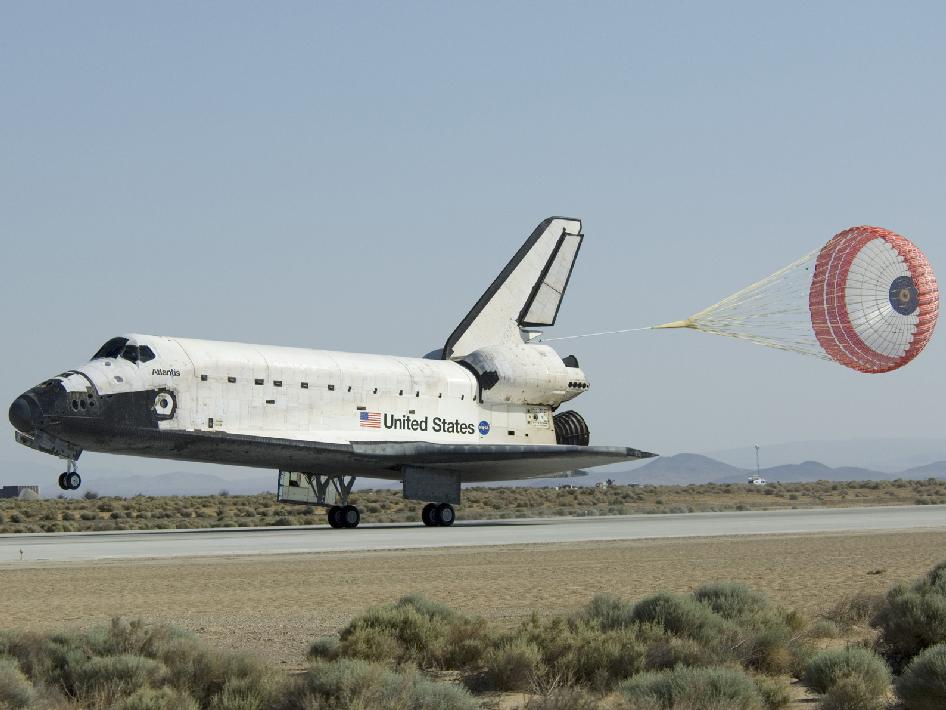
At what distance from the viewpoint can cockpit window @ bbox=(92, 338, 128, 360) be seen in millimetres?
28672

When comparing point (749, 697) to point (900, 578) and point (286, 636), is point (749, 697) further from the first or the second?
point (900, 578)

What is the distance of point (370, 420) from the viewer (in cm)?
3253

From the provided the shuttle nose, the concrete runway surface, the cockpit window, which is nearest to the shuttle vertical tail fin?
the concrete runway surface

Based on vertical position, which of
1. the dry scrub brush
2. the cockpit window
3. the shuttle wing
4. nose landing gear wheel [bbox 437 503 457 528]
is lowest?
the dry scrub brush

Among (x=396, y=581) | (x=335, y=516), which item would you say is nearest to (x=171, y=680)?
(x=396, y=581)

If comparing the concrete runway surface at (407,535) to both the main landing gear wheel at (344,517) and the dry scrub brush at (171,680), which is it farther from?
the dry scrub brush at (171,680)

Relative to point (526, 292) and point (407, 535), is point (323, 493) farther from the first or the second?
point (526, 292)

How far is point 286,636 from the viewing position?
12.0 meters

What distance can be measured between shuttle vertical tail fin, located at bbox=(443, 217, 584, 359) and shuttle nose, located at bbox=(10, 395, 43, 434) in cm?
1257

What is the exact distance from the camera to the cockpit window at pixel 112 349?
94.1 ft

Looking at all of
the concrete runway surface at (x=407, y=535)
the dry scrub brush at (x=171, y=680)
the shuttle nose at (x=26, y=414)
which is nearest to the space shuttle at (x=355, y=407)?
the shuttle nose at (x=26, y=414)

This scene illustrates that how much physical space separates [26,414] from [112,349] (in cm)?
259

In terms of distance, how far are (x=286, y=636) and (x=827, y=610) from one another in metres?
5.43

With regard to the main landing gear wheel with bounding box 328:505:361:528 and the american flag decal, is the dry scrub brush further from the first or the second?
the main landing gear wheel with bounding box 328:505:361:528
